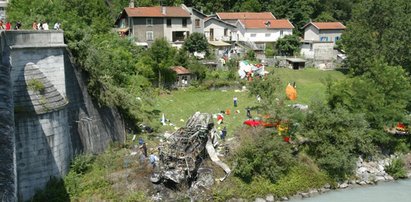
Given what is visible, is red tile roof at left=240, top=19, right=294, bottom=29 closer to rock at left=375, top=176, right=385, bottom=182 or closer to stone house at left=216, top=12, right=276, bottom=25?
stone house at left=216, top=12, right=276, bottom=25

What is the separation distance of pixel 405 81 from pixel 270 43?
2785 centimetres

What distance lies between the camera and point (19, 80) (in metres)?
17.3

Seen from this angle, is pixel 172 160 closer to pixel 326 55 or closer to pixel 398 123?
pixel 398 123

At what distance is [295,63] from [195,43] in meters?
10.2

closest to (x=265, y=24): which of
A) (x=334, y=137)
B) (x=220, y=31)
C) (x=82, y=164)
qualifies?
(x=220, y=31)

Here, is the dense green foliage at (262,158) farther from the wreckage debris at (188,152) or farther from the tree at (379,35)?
the tree at (379,35)

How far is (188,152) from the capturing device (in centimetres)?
2098

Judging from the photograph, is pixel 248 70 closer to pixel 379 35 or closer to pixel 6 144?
pixel 379 35

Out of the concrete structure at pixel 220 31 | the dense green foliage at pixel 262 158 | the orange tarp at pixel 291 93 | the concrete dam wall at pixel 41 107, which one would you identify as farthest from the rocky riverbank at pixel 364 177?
the concrete structure at pixel 220 31

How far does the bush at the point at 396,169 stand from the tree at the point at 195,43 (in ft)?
83.2

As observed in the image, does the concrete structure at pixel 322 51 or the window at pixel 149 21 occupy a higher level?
the window at pixel 149 21

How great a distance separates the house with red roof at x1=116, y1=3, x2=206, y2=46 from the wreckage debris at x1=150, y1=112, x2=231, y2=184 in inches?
1047

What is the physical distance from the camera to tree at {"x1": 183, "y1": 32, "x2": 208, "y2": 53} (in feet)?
152

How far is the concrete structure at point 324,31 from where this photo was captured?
186ft
